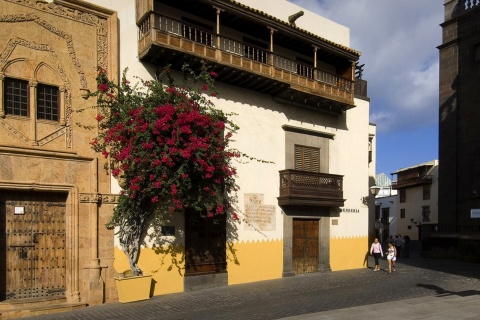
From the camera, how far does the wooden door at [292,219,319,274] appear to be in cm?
1690

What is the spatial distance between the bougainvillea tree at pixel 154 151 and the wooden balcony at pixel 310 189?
150 inches

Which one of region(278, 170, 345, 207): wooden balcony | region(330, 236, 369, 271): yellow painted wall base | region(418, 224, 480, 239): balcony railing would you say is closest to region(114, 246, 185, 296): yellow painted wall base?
region(278, 170, 345, 207): wooden balcony

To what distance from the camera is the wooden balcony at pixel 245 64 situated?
12984mm

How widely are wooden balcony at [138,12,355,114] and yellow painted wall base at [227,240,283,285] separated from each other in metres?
5.60

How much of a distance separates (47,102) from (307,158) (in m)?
9.92

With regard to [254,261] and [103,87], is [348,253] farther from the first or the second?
[103,87]

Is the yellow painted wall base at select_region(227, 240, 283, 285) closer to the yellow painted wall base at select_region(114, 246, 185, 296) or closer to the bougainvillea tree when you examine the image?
the yellow painted wall base at select_region(114, 246, 185, 296)

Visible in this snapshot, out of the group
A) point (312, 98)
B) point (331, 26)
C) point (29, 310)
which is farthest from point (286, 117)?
point (29, 310)

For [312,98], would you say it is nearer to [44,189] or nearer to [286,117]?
[286,117]

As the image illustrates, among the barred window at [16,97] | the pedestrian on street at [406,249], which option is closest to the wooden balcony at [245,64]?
the barred window at [16,97]

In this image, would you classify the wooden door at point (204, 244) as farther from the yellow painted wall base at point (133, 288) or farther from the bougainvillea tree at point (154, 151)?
the yellow painted wall base at point (133, 288)

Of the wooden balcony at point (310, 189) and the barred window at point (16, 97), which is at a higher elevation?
the barred window at point (16, 97)

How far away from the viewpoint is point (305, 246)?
1722 cm

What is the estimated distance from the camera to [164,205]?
12578mm
